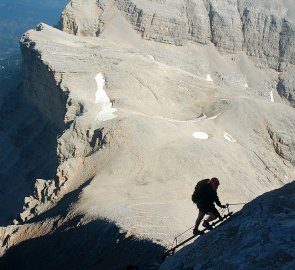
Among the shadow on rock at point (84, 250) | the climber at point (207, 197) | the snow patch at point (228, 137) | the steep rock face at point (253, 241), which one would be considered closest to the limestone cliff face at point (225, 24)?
the snow patch at point (228, 137)

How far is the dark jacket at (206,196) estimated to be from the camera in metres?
16.5

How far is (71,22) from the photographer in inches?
3366

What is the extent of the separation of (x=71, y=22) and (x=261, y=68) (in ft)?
135

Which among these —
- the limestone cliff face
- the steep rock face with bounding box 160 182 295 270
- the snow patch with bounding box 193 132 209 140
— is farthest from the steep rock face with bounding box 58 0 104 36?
the steep rock face with bounding box 160 182 295 270

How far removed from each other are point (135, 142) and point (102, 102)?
40.3ft

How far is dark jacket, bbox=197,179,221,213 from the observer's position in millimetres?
16531

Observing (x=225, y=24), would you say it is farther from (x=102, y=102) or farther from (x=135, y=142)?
(x=135, y=142)

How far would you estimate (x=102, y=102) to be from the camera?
169 ft

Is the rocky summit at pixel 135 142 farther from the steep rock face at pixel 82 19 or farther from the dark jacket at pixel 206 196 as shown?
the dark jacket at pixel 206 196

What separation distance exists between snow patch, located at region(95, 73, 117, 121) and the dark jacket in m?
29.3

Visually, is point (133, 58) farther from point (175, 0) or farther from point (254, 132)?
point (175, 0)

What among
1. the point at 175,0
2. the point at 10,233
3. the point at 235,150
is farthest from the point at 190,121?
the point at 175,0

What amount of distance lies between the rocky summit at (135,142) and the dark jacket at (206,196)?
1457 millimetres

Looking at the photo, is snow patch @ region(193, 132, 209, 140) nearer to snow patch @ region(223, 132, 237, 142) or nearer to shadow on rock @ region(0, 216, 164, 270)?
snow patch @ region(223, 132, 237, 142)
